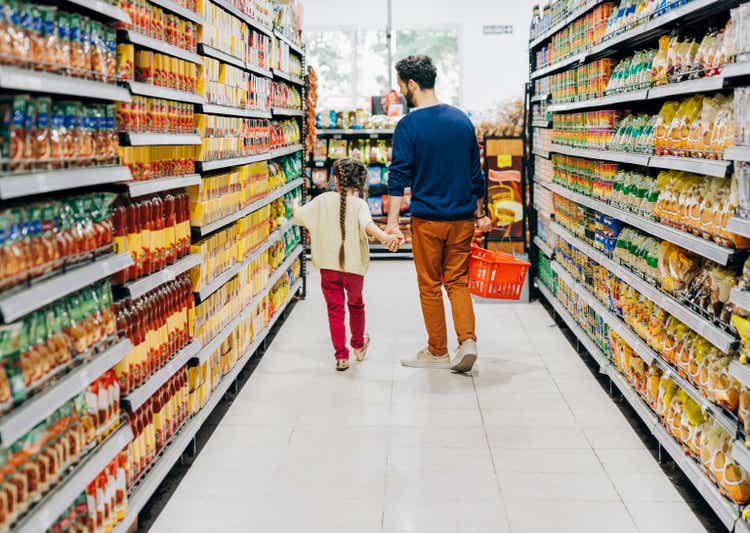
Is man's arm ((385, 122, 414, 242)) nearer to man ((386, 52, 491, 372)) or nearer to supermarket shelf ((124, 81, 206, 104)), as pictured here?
man ((386, 52, 491, 372))

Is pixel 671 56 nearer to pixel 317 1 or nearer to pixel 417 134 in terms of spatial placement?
pixel 417 134

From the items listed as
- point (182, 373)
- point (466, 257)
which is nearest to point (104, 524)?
point (182, 373)

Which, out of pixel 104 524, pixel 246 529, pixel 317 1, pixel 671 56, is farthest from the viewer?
pixel 317 1

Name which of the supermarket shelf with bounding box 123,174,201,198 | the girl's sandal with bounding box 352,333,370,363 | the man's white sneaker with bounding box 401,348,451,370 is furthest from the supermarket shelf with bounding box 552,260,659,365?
the supermarket shelf with bounding box 123,174,201,198

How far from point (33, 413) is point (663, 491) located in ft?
8.18

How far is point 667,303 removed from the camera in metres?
3.63

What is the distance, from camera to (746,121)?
109 inches

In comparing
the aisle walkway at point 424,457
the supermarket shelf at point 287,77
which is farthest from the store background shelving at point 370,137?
the aisle walkway at point 424,457

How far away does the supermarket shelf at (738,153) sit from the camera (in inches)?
106

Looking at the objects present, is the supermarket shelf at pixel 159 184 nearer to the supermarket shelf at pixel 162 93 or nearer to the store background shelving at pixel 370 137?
the supermarket shelf at pixel 162 93

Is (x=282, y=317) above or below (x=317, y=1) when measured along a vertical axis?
below

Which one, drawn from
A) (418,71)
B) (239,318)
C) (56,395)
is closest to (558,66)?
(418,71)

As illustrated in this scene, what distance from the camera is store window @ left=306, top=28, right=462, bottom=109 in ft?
46.6

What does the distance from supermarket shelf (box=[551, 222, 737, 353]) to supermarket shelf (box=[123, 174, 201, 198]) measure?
6.85 feet
